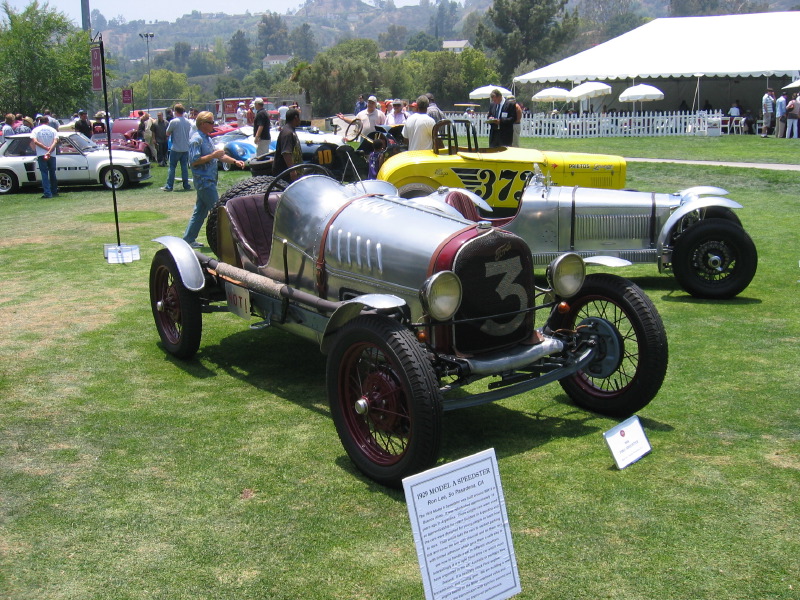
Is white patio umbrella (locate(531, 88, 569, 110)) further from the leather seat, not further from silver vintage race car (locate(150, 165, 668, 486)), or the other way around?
silver vintage race car (locate(150, 165, 668, 486))

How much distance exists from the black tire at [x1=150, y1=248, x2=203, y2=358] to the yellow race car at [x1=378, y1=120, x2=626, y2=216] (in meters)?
3.87

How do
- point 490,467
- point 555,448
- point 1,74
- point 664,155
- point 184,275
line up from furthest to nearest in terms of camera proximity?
point 1,74, point 664,155, point 184,275, point 555,448, point 490,467

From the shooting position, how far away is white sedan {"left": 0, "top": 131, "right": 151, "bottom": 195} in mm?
19094

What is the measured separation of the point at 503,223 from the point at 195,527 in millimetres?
5755

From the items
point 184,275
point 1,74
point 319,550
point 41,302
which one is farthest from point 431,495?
point 1,74

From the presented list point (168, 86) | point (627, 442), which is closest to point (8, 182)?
point (627, 442)

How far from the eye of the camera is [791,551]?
3775mm

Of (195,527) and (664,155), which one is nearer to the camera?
(195,527)

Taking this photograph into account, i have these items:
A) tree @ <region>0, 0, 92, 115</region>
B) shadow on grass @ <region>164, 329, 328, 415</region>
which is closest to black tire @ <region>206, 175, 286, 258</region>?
shadow on grass @ <region>164, 329, 328, 415</region>

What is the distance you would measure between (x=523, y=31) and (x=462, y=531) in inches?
3476

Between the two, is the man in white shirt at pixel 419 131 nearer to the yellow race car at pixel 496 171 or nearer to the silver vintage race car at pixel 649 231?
the yellow race car at pixel 496 171

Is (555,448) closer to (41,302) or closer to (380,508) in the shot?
(380,508)

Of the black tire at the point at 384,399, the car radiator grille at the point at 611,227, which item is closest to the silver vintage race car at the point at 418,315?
the black tire at the point at 384,399

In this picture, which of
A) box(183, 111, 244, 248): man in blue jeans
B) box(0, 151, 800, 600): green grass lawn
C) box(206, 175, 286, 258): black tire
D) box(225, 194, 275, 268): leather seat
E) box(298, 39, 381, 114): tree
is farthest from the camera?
box(298, 39, 381, 114): tree
